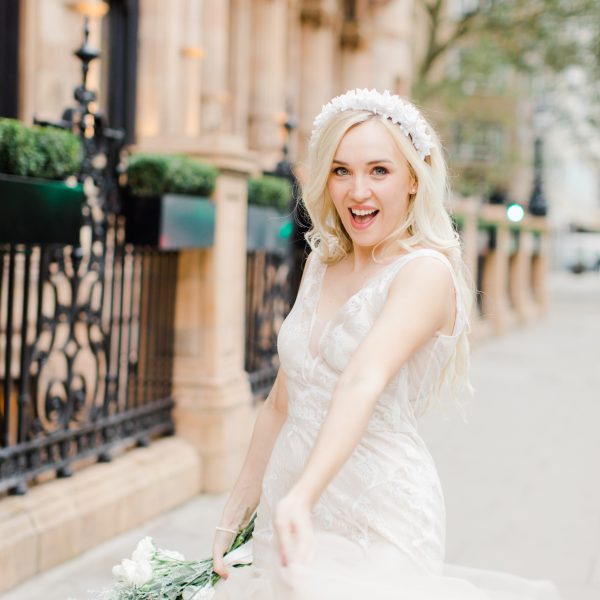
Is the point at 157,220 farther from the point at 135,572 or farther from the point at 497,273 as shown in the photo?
the point at 497,273

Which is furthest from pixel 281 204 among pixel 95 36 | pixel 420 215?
pixel 420 215

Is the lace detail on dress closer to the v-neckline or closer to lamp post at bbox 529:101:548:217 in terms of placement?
the v-neckline

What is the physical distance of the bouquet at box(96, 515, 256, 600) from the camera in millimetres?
2785

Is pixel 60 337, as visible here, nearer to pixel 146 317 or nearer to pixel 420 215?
pixel 146 317

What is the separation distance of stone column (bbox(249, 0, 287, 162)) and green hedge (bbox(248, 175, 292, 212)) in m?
7.90

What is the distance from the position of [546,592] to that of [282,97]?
1643 centimetres

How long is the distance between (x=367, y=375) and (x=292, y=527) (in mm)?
390

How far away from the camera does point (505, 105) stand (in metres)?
48.1

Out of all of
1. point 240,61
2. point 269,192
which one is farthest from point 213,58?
point 269,192

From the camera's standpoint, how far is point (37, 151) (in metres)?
5.41

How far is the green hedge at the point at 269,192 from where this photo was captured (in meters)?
8.95

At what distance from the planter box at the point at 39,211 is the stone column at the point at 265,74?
11.8m

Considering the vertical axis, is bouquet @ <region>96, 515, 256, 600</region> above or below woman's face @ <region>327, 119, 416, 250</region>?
below

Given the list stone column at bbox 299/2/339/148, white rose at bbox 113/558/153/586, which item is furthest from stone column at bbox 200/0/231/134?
white rose at bbox 113/558/153/586
